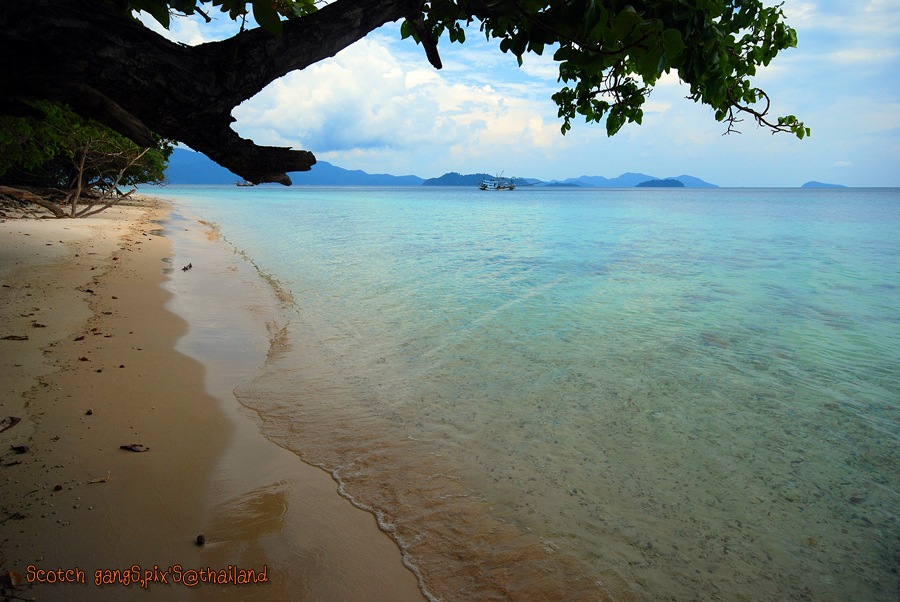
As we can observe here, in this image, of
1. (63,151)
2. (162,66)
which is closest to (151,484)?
(162,66)

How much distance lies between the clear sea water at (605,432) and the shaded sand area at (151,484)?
372 millimetres

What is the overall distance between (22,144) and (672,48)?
1772 cm

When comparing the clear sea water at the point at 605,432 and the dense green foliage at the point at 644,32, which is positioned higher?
the dense green foliage at the point at 644,32

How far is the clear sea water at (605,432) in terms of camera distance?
369 cm

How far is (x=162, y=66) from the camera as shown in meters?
2.26

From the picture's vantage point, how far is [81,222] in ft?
65.0

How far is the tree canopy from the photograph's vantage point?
6.70ft

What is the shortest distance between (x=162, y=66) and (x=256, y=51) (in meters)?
0.45

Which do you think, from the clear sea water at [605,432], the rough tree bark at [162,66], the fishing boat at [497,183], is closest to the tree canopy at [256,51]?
the rough tree bark at [162,66]

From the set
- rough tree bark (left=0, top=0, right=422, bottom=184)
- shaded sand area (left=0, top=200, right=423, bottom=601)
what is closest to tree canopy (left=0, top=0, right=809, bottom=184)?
rough tree bark (left=0, top=0, right=422, bottom=184)

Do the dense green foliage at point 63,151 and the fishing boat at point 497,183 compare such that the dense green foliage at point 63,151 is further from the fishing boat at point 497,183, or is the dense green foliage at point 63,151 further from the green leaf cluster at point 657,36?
the fishing boat at point 497,183

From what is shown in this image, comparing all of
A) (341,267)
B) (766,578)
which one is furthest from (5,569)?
(341,267)

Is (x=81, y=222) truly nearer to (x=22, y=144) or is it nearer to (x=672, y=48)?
(x=22, y=144)

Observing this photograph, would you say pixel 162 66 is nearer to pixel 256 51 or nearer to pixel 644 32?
pixel 256 51
